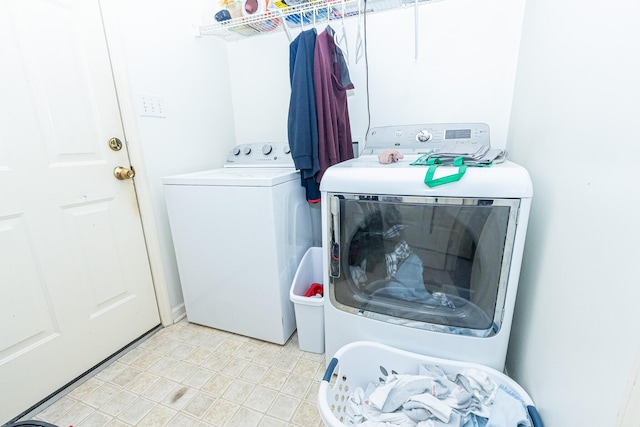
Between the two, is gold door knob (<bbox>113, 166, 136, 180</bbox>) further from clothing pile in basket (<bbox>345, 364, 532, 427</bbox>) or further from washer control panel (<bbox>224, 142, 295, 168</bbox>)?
clothing pile in basket (<bbox>345, 364, 532, 427</bbox>)

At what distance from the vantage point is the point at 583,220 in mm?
719

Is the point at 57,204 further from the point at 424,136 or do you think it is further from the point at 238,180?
the point at 424,136

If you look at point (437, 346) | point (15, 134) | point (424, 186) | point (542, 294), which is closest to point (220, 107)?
point (15, 134)

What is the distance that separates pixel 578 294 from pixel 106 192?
1.83 m

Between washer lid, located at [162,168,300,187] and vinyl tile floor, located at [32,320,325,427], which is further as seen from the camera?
washer lid, located at [162,168,300,187]

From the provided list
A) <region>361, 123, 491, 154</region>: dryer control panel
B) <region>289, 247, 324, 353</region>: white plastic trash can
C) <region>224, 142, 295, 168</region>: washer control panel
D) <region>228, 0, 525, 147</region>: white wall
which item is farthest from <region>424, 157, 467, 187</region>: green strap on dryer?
<region>224, 142, 295, 168</region>: washer control panel

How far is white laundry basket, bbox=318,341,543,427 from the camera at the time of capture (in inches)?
38.7

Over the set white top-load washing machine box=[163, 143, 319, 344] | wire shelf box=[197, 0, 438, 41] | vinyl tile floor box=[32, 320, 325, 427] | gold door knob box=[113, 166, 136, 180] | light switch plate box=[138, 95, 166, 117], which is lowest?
vinyl tile floor box=[32, 320, 325, 427]

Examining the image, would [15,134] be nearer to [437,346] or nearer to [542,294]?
[437,346]

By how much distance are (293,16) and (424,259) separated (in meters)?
1.44

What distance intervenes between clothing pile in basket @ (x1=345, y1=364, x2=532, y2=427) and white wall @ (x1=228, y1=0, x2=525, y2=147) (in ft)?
4.12

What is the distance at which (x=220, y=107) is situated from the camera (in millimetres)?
1981

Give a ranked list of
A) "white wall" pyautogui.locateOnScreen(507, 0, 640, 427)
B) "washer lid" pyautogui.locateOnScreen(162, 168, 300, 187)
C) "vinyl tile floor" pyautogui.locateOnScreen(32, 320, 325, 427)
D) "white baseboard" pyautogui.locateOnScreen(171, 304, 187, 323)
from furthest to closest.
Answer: "white baseboard" pyautogui.locateOnScreen(171, 304, 187, 323), "washer lid" pyautogui.locateOnScreen(162, 168, 300, 187), "vinyl tile floor" pyautogui.locateOnScreen(32, 320, 325, 427), "white wall" pyautogui.locateOnScreen(507, 0, 640, 427)

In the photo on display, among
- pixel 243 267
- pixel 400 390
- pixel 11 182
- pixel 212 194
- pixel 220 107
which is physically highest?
pixel 220 107
